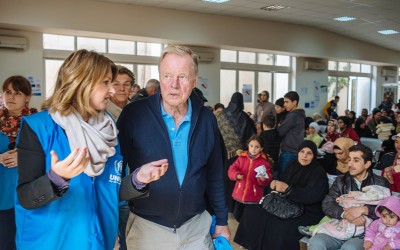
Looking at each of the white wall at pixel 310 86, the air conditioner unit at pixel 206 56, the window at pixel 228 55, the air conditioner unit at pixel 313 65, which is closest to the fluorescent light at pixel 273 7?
the air conditioner unit at pixel 206 56

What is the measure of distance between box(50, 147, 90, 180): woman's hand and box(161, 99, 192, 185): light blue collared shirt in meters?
0.60

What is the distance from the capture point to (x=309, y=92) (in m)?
13.7

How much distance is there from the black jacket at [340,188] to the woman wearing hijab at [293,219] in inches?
→ 10.9

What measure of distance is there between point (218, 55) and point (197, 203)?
9709 millimetres

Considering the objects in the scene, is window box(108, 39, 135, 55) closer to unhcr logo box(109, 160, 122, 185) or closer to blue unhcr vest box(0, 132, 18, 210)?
blue unhcr vest box(0, 132, 18, 210)

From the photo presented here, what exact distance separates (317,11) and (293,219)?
25.3 ft

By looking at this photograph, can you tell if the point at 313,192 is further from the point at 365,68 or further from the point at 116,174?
the point at 365,68

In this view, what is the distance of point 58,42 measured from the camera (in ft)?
28.9

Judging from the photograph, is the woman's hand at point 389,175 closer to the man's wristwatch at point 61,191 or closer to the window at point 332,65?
the man's wristwatch at point 61,191

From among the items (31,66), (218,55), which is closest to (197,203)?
(31,66)

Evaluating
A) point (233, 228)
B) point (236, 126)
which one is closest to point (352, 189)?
point (233, 228)

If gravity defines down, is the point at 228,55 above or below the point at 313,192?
above

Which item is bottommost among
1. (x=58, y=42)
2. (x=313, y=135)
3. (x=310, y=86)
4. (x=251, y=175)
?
(x=251, y=175)

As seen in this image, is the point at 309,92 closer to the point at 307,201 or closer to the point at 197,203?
the point at 307,201
